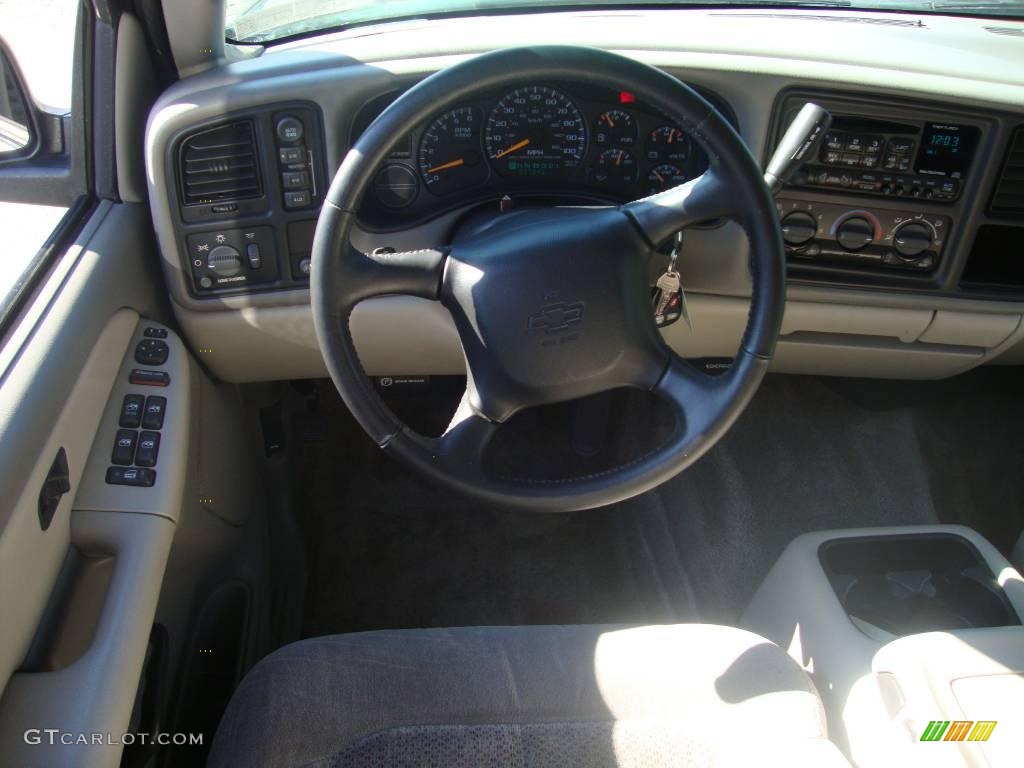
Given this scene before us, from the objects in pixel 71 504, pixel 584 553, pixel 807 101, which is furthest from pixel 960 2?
pixel 71 504

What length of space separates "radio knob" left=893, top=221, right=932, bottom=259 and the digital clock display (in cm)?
9

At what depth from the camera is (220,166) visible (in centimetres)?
138

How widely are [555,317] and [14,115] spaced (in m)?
1.04

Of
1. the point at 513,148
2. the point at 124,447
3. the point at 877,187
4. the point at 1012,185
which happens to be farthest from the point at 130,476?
the point at 1012,185

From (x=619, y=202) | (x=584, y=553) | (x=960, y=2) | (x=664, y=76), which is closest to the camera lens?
(x=664, y=76)

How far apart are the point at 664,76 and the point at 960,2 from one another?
101 cm

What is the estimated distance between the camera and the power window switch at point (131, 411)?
1.30m

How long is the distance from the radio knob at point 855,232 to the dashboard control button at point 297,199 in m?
0.89

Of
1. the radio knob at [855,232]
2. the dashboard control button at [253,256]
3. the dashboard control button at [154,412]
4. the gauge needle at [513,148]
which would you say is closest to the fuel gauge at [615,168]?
the gauge needle at [513,148]

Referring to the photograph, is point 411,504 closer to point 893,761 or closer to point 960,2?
point 893,761

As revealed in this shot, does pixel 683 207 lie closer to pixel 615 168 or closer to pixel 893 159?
pixel 615 168

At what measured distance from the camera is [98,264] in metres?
1.31

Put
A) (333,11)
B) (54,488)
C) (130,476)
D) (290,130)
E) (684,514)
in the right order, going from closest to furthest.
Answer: (54,488) < (130,476) < (290,130) < (333,11) < (684,514)

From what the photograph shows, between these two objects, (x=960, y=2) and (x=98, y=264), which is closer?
(x=98, y=264)
